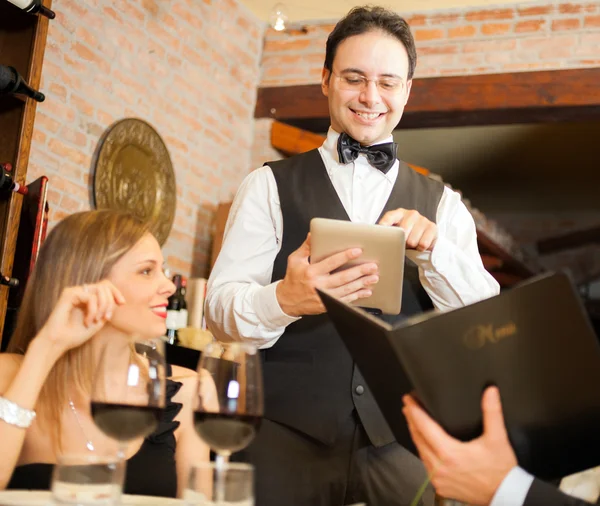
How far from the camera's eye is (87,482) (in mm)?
921

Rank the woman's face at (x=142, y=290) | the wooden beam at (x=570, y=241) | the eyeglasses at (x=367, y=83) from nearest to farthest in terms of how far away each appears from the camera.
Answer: the woman's face at (x=142, y=290) < the eyeglasses at (x=367, y=83) < the wooden beam at (x=570, y=241)

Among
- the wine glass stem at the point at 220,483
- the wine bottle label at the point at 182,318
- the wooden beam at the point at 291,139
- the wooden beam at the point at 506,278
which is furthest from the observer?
the wooden beam at the point at 506,278

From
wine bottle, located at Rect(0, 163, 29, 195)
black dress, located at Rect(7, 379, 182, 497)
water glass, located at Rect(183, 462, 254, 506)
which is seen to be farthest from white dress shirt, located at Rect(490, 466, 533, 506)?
wine bottle, located at Rect(0, 163, 29, 195)

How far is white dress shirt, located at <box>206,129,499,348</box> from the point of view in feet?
5.53

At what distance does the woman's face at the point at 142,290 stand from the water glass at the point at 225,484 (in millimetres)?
597

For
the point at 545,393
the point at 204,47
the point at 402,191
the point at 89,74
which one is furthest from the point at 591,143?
the point at 545,393

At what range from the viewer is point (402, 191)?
6.48 feet

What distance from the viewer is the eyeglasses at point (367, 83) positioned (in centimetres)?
189

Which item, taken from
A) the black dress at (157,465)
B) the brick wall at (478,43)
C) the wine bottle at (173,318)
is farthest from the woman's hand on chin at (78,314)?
the brick wall at (478,43)

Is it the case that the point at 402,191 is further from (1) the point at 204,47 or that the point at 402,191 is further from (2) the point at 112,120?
(1) the point at 204,47

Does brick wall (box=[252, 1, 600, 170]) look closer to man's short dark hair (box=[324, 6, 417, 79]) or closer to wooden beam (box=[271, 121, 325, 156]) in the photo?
wooden beam (box=[271, 121, 325, 156])

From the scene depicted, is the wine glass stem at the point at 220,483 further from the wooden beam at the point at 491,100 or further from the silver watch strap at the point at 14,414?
the wooden beam at the point at 491,100

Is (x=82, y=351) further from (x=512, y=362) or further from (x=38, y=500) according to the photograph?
(x=512, y=362)

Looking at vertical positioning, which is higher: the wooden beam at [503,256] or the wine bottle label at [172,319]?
the wooden beam at [503,256]
